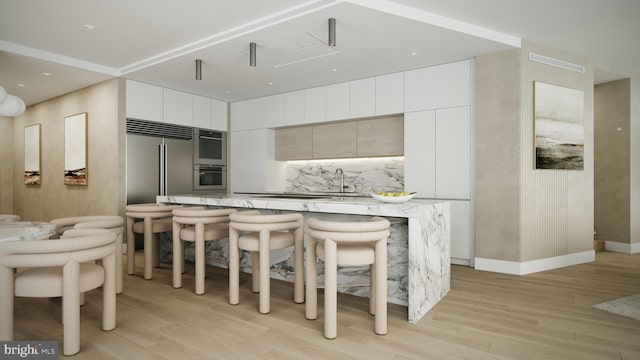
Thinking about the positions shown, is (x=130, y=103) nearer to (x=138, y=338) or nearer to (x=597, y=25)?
(x=138, y=338)

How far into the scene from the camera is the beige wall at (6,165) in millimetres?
7746

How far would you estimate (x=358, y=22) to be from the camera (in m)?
3.48

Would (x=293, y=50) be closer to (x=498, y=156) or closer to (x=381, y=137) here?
(x=381, y=137)

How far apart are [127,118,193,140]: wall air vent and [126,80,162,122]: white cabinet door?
0.25ft

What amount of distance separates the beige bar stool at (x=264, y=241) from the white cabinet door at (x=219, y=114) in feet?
13.4

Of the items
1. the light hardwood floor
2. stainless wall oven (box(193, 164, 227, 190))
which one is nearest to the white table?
the light hardwood floor

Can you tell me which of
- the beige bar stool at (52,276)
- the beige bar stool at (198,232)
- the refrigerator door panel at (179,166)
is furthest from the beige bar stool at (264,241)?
the refrigerator door panel at (179,166)

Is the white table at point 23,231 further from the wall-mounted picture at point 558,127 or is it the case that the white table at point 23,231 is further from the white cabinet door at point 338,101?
the wall-mounted picture at point 558,127

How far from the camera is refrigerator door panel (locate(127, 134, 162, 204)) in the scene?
5.46 meters

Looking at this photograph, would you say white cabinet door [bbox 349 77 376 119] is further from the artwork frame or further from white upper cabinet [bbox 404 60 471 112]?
the artwork frame

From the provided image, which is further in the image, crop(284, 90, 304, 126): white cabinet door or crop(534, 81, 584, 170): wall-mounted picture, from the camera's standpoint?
crop(284, 90, 304, 126): white cabinet door

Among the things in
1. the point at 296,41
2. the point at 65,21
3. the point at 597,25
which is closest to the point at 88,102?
the point at 65,21

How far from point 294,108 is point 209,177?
1.99 metres

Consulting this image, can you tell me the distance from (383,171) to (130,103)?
12.8 feet
